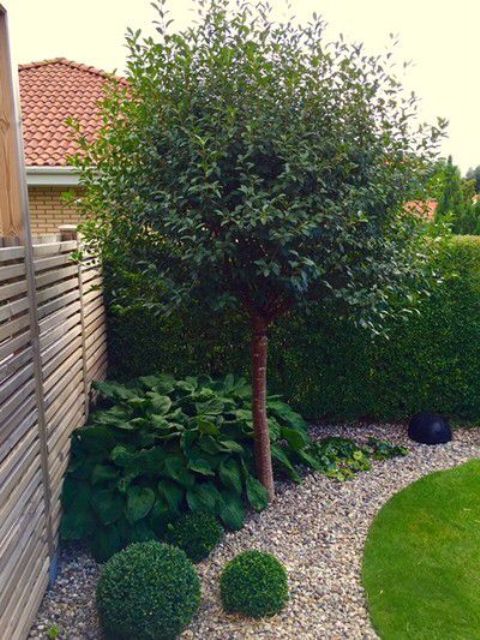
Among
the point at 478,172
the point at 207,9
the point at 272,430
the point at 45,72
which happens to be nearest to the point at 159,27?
the point at 207,9

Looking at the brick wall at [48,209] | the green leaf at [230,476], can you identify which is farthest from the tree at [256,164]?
the brick wall at [48,209]

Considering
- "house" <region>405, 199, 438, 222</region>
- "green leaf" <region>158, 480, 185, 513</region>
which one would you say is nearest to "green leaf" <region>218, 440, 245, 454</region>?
"green leaf" <region>158, 480, 185, 513</region>

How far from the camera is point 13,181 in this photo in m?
2.69

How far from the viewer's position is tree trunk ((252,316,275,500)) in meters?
3.87

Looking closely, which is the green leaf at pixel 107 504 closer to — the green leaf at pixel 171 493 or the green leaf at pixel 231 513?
the green leaf at pixel 171 493

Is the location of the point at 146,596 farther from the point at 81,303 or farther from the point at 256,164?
the point at 256,164

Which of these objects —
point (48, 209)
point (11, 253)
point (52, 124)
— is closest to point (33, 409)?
point (11, 253)

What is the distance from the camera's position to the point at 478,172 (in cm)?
2511

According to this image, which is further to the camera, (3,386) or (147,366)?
(147,366)

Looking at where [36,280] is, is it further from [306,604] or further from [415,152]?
[415,152]

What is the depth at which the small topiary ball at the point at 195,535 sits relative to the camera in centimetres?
325

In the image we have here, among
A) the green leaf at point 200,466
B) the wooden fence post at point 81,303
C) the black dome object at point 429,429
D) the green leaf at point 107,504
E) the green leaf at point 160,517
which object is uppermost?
the wooden fence post at point 81,303

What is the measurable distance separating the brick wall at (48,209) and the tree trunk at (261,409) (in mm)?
5241

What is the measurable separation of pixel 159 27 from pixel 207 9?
323mm
